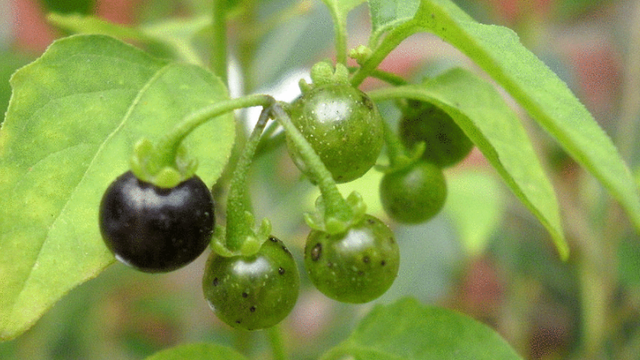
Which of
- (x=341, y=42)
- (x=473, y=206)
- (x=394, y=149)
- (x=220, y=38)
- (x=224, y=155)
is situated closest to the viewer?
(x=224, y=155)

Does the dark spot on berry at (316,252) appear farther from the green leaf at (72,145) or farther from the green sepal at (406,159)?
the green sepal at (406,159)

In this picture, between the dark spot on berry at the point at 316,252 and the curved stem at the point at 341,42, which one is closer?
the dark spot on berry at the point at 316,252

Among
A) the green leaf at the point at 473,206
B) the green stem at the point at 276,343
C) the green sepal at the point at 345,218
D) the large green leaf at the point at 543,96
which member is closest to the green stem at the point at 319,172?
the green sepal at the point at 345,218

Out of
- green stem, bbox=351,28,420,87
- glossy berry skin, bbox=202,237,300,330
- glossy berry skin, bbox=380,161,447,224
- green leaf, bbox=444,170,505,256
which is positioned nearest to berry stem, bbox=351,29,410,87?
green stem, bbox=351,28,420,87

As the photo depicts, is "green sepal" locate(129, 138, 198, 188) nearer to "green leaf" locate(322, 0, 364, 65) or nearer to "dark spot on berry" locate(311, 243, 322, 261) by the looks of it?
"dark spot on berry" locate(311, 243, 322, 261)

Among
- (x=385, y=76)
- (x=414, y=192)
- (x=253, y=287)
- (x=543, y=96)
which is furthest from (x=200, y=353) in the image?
(x=543, y=96)

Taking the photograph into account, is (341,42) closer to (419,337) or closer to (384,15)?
(384,15)
